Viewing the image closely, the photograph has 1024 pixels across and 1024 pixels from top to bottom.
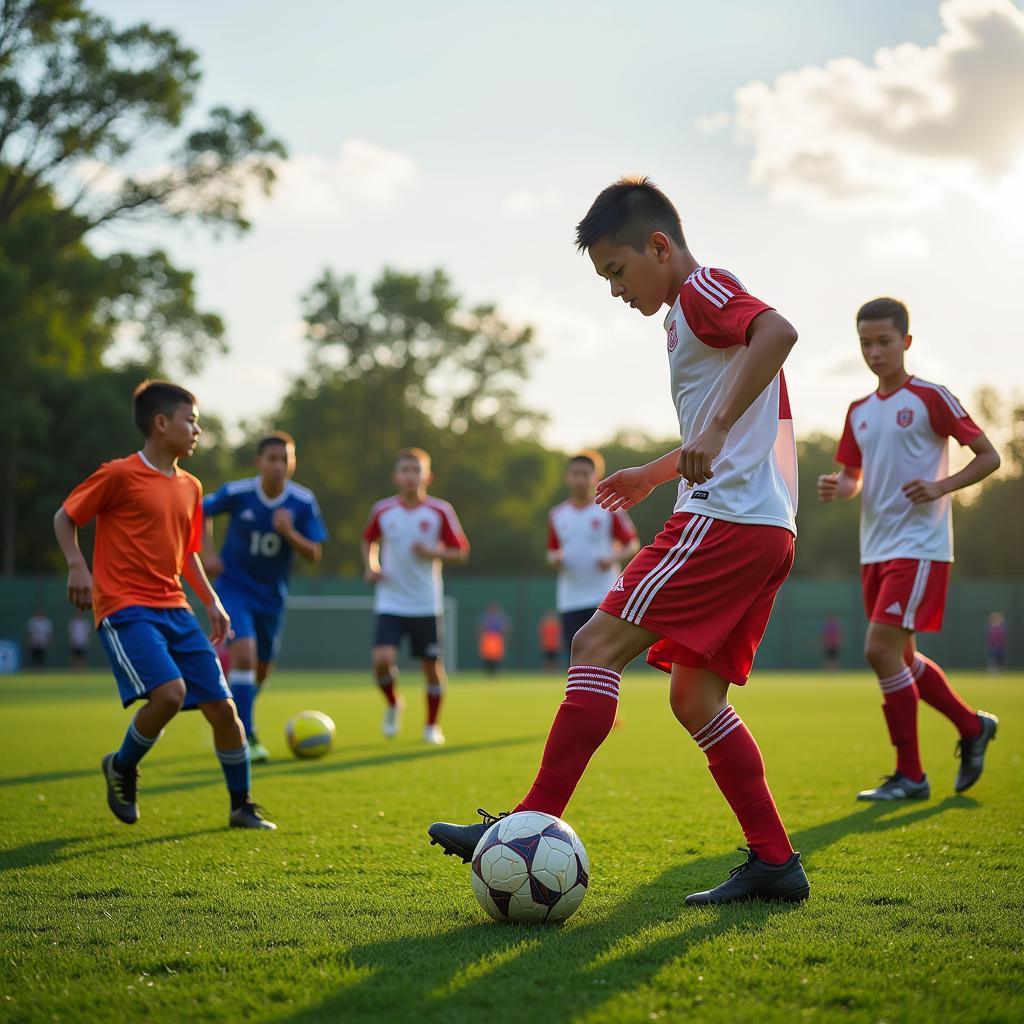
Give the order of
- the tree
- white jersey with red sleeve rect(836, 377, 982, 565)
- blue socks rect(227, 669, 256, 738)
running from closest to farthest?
white jersey with red sleeve rect(836, 377, 982, 565) < blue socks rect(227, 669, 256, 738) < the tree

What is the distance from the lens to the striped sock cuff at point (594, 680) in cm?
359

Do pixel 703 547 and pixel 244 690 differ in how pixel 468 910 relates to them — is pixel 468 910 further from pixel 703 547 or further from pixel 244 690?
pixel 244 690

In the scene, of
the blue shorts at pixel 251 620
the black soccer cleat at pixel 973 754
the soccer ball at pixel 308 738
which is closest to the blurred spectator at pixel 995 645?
the soccer ball at pixel 308 738

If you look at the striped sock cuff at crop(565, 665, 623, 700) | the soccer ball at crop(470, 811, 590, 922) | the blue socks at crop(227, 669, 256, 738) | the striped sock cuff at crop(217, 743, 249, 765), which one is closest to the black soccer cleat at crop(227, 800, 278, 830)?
the striped sock cuff at crop(217, 743, 249, 765)

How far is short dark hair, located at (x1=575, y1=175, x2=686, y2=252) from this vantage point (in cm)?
372

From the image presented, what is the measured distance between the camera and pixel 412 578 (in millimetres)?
10469

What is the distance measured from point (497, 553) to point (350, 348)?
1205 cm

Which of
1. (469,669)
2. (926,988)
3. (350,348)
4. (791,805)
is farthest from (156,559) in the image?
(350,348)

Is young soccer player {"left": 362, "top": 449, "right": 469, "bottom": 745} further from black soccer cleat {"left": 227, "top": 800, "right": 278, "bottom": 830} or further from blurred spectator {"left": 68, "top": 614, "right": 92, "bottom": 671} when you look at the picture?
blurred spectator {"left": 68, "top": 614, "right": 92, "bottom": 671}

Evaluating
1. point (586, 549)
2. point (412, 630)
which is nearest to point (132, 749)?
point (412, 630)

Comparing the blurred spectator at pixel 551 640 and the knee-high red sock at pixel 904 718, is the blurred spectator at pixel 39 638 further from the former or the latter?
the knee-high red sock at pixel 904 718

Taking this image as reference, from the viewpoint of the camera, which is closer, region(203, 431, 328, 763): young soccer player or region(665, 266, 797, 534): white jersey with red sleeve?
region(665, 266, 797, 534): white jersey with red sleeve

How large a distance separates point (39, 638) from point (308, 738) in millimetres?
Result: 26484

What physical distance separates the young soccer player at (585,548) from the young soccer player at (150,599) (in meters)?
6.18
